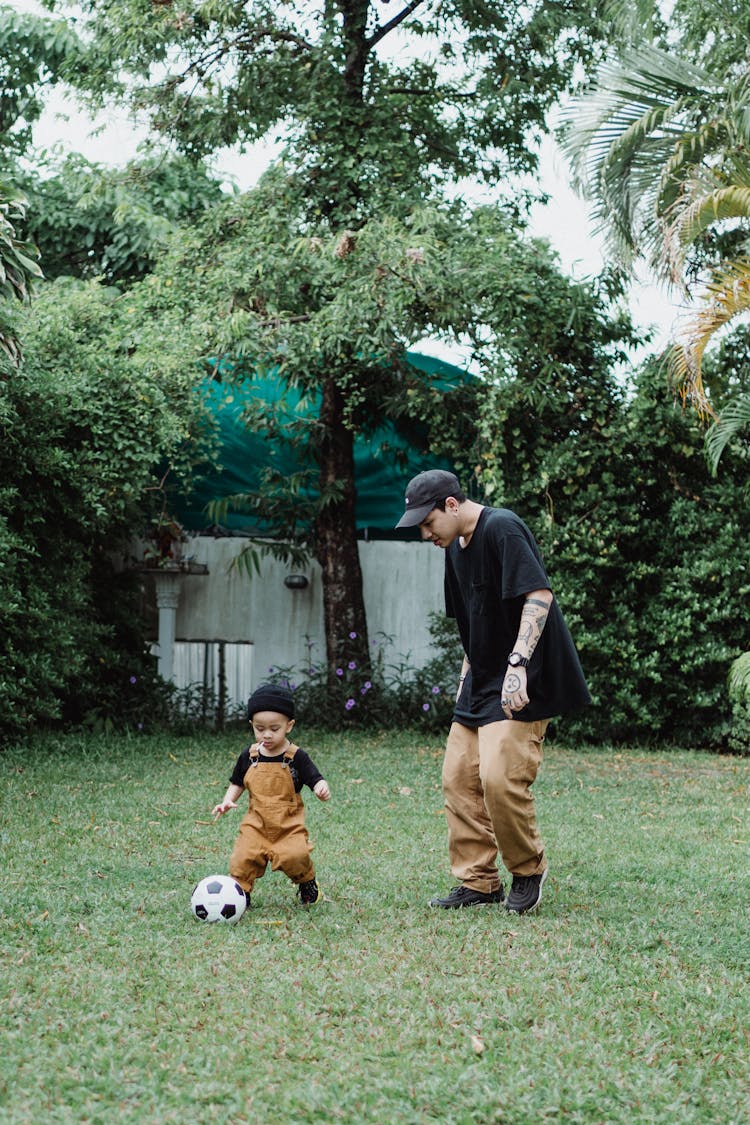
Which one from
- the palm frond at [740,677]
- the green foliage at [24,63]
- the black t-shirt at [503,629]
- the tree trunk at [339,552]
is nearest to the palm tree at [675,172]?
the palm frond at [740,677]

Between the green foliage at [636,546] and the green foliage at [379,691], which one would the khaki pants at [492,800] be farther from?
the green foliage at [379,691]

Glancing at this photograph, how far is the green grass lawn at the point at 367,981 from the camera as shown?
3.07 metres

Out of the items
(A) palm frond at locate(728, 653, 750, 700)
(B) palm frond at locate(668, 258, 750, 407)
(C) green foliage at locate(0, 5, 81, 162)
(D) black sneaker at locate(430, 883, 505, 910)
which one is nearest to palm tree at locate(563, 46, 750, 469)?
(B) palm frond at locate(668, 258, 750, 407)

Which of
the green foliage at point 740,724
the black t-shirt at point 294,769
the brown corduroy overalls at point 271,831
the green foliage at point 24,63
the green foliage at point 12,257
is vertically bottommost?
the green foliage at point 740,724

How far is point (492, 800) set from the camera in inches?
187

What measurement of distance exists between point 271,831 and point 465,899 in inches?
34.3

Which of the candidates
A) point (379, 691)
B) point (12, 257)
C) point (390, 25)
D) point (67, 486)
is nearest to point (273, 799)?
point (12, 257)

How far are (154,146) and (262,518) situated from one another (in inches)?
148

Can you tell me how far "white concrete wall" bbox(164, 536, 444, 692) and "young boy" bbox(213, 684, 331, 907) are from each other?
6.65 meters

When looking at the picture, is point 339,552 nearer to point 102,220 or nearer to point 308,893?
point 102,220

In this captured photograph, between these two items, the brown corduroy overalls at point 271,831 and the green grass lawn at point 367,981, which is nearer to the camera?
the green grass lawn at point 367,981

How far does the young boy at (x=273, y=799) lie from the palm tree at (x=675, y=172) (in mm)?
5136

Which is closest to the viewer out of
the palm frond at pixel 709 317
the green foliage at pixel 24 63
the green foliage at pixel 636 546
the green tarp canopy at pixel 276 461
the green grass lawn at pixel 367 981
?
the green grass lawn at pixel 367 981

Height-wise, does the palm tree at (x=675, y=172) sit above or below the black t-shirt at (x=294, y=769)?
above
